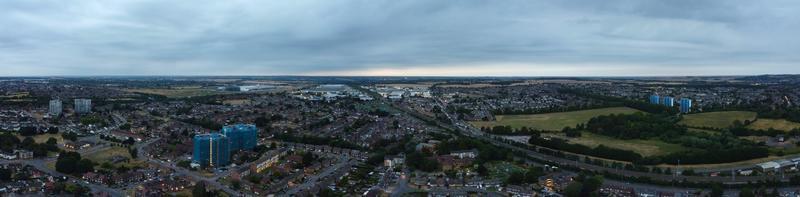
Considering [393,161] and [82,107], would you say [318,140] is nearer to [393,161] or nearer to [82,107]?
[393,161]

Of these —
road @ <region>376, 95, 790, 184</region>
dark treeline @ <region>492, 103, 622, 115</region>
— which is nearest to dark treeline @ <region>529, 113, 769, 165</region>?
road @ <region>376, 95, 790, 184</region>

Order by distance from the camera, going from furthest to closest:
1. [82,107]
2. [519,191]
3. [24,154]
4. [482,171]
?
1. [82,107]
2. [24,154]
3. [482,171]
4. [519,191]

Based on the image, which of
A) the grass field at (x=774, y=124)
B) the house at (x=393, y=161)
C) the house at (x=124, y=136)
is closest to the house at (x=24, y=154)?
the house at (x=124, y=136)

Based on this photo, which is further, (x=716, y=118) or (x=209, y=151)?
(x=716, y=118)

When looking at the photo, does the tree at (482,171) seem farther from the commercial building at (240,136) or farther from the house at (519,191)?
the commercial building at (240,136)

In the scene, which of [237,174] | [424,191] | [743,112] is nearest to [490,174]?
[424,191]

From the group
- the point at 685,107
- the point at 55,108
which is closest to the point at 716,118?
the point at 685,107

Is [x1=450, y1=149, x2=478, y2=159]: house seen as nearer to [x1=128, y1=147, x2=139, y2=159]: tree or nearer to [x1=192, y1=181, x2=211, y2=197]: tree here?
[x1=192, y1=181, x2=211, y2=197]: tree
